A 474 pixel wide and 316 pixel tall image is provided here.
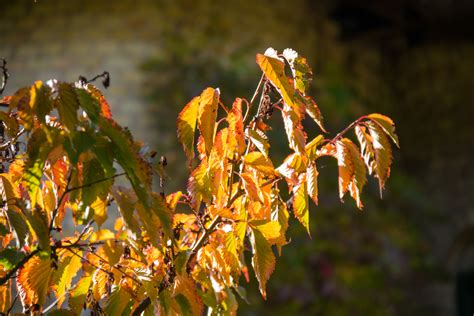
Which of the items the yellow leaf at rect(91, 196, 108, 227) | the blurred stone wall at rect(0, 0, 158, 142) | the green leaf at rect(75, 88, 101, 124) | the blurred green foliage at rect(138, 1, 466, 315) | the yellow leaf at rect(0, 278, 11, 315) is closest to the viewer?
the green leaf at rect(75, 88, 101, 124)

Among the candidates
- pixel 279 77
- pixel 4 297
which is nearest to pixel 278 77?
pixel 279 77

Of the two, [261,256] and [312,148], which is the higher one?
[312,148]

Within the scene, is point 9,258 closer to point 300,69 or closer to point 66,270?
point 66,270

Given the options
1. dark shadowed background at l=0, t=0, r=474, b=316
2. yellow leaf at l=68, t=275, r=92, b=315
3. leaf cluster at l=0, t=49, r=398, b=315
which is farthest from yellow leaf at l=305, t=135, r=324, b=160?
dark shadowed background at l=0, t=0, r=474, b=316

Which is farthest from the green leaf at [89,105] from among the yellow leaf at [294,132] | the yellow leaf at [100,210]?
the yellow leaf at [294,132]

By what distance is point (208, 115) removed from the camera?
1.08 metres

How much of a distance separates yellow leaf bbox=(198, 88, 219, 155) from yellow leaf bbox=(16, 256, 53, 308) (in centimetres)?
28

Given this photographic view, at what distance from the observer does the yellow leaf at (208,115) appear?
1.08m

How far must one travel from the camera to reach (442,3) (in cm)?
430

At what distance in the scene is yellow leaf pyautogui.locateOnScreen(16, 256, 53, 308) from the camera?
1.07m

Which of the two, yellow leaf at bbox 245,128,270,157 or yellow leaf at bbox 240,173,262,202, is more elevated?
yellow leaf at bbox 245,128,270,157

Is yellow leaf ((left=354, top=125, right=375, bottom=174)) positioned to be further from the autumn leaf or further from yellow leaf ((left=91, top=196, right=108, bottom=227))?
yellow leaf ((left=91, top=196, right=108, bottom=227))

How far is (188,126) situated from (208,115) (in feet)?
0.11

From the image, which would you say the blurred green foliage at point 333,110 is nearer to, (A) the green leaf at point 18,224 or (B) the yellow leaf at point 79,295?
(B) the yellow leaf at point 79,295
